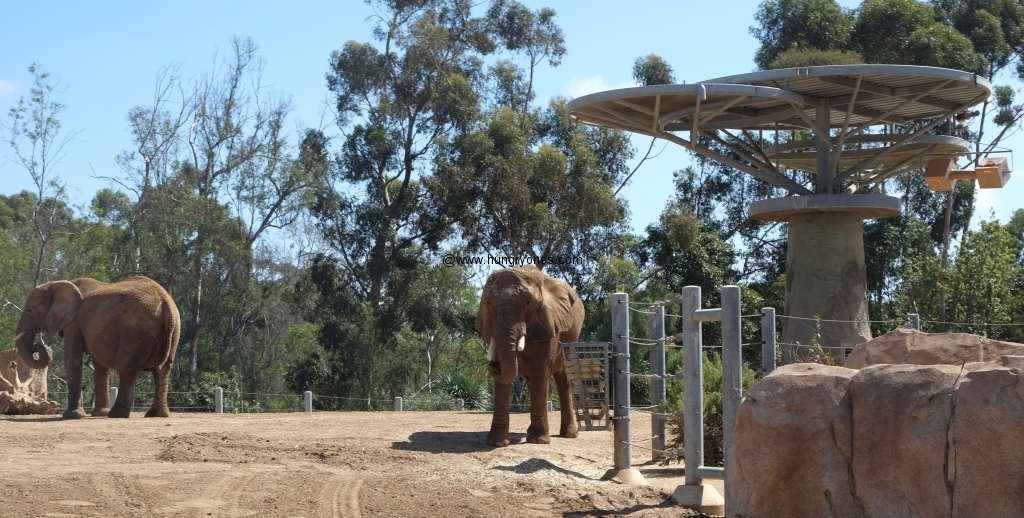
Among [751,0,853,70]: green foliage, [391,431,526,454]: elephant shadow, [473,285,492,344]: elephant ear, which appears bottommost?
[391,431,526,454]: elephant shadow

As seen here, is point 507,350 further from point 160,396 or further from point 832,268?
point 832,268

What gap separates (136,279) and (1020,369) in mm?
15061

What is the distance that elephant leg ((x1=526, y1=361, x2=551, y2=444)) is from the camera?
13.8m

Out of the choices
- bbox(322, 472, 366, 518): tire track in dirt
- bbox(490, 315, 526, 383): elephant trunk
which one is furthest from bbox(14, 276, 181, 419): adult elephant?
bbox(322, 472, 366, 518): tire track in dirt

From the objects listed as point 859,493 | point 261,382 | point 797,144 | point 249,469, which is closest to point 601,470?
point 249,469

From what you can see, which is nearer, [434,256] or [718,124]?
[718,124]

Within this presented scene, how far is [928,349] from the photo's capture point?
9328 mm

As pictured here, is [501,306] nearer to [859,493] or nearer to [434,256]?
[859,493]

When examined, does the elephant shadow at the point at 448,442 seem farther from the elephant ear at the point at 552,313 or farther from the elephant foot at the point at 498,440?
the elephant ear at the point at 552,313

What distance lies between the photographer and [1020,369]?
7133 millimetres

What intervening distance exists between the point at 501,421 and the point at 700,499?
4252mm

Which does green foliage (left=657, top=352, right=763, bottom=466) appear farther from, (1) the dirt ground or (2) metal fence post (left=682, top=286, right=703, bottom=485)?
(2) metal fence post (left=682, top=286, right=703, bottom=485)

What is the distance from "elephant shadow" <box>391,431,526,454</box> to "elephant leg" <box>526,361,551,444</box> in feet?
1.08

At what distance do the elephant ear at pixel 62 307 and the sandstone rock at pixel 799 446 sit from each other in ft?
44.8
